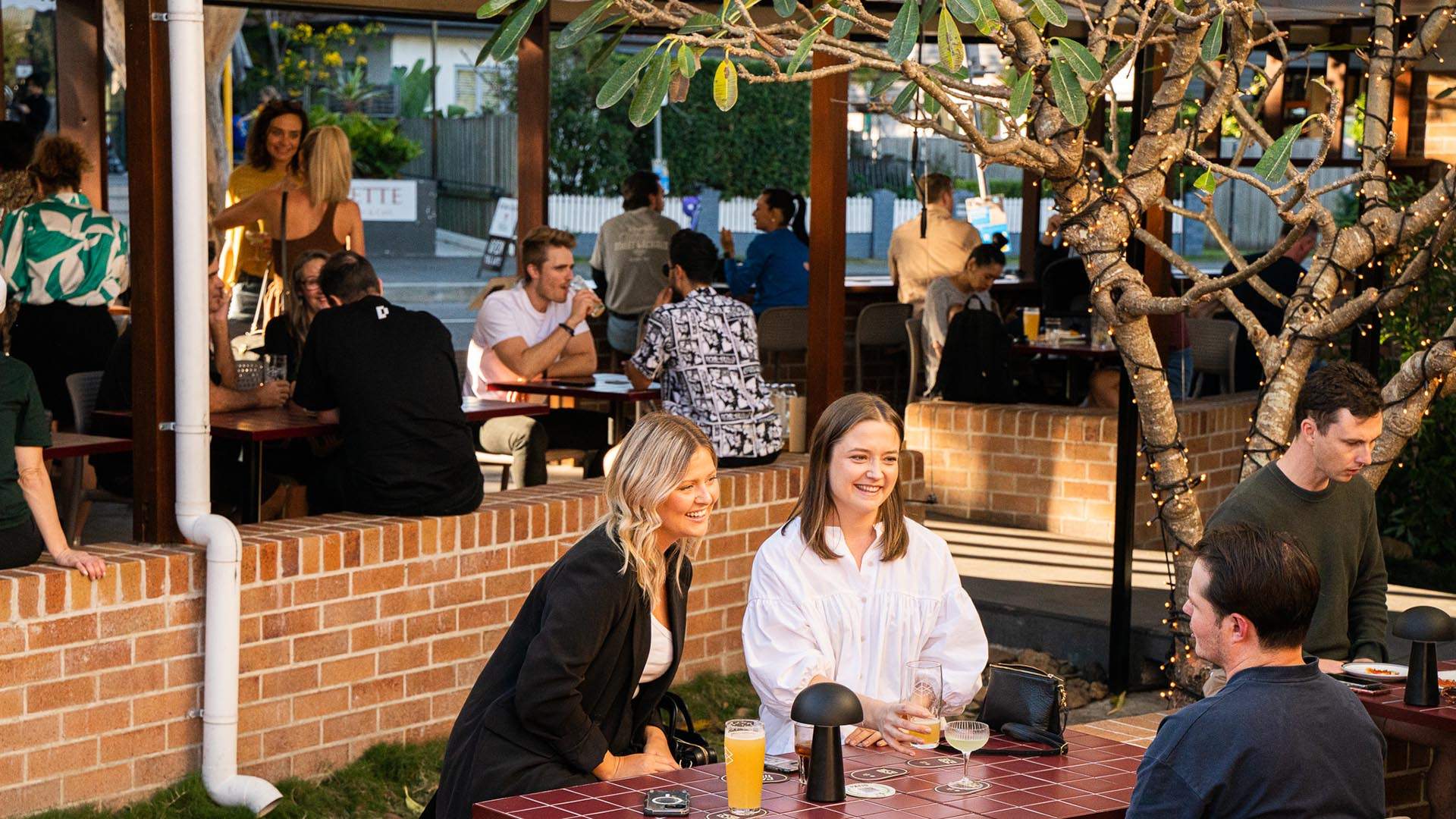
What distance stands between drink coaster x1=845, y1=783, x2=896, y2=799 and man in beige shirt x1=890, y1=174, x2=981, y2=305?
7.89 metres

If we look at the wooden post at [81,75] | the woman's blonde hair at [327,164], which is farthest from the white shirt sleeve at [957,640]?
the wooden post at [81,75]

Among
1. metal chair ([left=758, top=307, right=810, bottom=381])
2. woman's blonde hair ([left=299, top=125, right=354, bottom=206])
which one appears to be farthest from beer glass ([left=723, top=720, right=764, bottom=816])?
metal chair ([left=758, top=307, right=810, bottom=381])

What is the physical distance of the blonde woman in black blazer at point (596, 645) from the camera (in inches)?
134

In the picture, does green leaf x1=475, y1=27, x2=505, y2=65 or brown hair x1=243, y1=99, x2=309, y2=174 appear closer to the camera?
green leaf x1=475, y1=27, x2=505, y2=65

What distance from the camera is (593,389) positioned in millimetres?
7000

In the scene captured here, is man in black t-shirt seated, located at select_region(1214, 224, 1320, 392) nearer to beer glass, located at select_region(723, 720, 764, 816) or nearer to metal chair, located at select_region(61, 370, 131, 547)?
metal chair, located at select_region(61, 370, 131, 547)

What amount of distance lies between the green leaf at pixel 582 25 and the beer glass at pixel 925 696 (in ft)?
4.25

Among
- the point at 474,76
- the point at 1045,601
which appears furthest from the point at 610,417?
the point at 474,76

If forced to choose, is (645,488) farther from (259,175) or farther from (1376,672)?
(259,175)

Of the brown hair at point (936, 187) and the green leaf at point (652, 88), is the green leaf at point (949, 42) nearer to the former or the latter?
the green leaf at point (652, 88)

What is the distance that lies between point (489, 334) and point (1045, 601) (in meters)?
2.38

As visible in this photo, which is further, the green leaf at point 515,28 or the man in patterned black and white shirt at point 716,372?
the man in patterned black and white shirt at point 716,372

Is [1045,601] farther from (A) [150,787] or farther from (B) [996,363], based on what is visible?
(A) [150,787]

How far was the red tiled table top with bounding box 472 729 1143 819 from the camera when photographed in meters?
2.93
